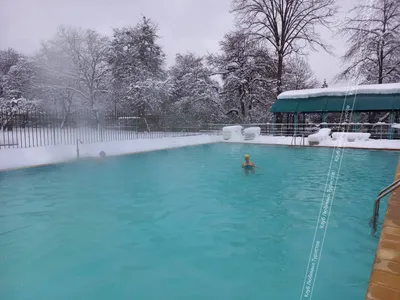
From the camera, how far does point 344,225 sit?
5.19 m

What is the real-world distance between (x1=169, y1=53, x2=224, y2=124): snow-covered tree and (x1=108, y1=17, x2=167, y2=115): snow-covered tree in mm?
2607

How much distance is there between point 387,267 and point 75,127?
13.1 m

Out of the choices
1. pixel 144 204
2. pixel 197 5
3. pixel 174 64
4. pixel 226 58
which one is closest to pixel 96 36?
pixel 174 64

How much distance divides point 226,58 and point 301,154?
17794mm

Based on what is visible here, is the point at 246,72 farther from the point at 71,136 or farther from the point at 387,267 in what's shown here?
the point at 387,267

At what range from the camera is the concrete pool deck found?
2303 mm

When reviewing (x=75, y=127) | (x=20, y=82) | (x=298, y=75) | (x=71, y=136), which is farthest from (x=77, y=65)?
(x=298, y=75)

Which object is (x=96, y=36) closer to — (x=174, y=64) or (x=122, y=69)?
(x=122, y=69)

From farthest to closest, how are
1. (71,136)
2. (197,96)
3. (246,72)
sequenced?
(197,96) < (246,72) < (71,136)

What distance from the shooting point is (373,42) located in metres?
24.5

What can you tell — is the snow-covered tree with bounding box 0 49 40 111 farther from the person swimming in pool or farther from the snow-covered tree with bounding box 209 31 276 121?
the person swimming in pool

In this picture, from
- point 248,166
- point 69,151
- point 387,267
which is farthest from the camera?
point 69,151

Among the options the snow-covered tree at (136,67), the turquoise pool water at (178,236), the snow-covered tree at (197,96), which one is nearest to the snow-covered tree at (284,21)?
Answer: the snow-covered tree at (197,96)

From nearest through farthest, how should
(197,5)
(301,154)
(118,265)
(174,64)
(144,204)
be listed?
(118,265) < (144,204) < (197,5) < (301,154) < (174,64)
